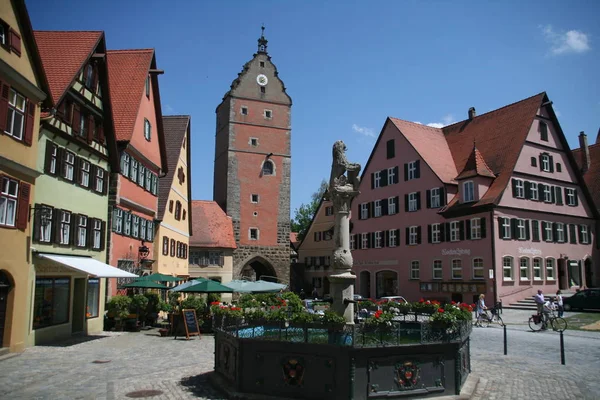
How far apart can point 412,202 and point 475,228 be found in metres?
6.59

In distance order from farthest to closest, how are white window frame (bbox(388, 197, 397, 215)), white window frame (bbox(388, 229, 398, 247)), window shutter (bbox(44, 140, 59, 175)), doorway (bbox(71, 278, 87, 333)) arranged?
white window frame (bbox(388, 197, 397, 215)) < white window frame (bbox(388, 229, 398, 247)) < doorway (bbox(71, 278, 87, 333)) < window shutter (bbox(44, 140, 59, 175))

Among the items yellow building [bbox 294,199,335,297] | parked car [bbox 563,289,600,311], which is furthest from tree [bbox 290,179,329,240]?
parked car [bbox 563,289,600,311]

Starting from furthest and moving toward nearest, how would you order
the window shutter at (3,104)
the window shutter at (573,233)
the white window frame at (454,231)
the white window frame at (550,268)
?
the window shutter at (573,233) < the white window frame at (454,231) < the white window frame at (550,268) < the window shutter at (3,104)

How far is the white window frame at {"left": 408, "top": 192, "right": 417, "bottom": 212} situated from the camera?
3925 cm

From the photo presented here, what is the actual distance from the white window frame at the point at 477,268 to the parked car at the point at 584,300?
4963 millimetres

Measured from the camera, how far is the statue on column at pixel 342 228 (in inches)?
463

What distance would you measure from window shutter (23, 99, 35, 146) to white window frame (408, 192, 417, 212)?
28901 mm

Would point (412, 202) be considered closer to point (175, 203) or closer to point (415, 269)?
point (415, 269)

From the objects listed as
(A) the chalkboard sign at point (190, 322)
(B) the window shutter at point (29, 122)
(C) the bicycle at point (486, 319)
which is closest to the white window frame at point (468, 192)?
(C) the bicycle at point (486, 319)

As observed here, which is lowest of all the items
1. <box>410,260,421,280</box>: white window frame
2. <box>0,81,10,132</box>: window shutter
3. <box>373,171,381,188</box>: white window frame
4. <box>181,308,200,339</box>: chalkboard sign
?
<box>181,308,200,339</box>: chalkboard sign

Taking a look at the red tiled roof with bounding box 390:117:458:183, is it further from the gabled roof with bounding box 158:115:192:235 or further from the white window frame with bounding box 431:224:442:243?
the gabled roof with bounding box 158:115:192:235

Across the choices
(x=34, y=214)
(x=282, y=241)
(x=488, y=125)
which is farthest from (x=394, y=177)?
(x=34, y=214)

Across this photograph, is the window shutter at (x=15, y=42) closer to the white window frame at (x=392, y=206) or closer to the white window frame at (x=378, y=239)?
the white window frame at (x=392, y=206)

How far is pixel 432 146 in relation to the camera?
135 ft
